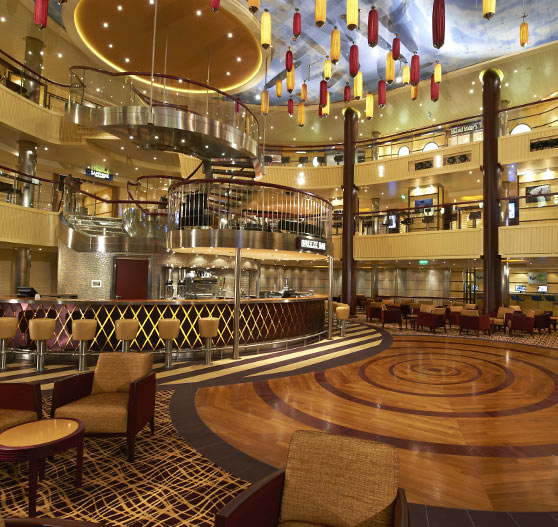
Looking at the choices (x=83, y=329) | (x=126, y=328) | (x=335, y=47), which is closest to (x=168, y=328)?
(x=126, y=328)

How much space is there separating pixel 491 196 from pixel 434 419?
9.96m

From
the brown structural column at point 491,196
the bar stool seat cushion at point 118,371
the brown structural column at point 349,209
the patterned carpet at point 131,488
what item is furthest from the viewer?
the brown structural column at point 349,209

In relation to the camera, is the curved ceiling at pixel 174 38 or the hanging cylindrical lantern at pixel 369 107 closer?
the curved ceiling at pixel 174 38

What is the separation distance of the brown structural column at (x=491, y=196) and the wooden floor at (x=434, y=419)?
5.51 meters

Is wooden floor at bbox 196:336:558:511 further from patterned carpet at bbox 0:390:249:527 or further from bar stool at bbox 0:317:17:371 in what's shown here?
bar stool at bbox 0:317:17:371

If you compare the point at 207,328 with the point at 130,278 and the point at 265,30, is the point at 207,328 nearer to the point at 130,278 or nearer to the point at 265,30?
Answer: the point at 130,278

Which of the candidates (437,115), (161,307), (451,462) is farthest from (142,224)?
(437,115)

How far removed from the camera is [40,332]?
5.62m

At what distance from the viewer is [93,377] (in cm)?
350

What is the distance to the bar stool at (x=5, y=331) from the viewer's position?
5734 mm

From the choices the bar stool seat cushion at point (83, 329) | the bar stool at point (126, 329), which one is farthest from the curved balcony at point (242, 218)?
the bar stool seat cushion at point (83, 329)

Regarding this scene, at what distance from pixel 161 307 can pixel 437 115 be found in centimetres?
1627

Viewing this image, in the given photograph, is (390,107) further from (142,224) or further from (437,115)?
(142,224)

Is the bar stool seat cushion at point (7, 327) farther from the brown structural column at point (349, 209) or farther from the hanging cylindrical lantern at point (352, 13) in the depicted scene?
the brown structural column at point (349, 209)
